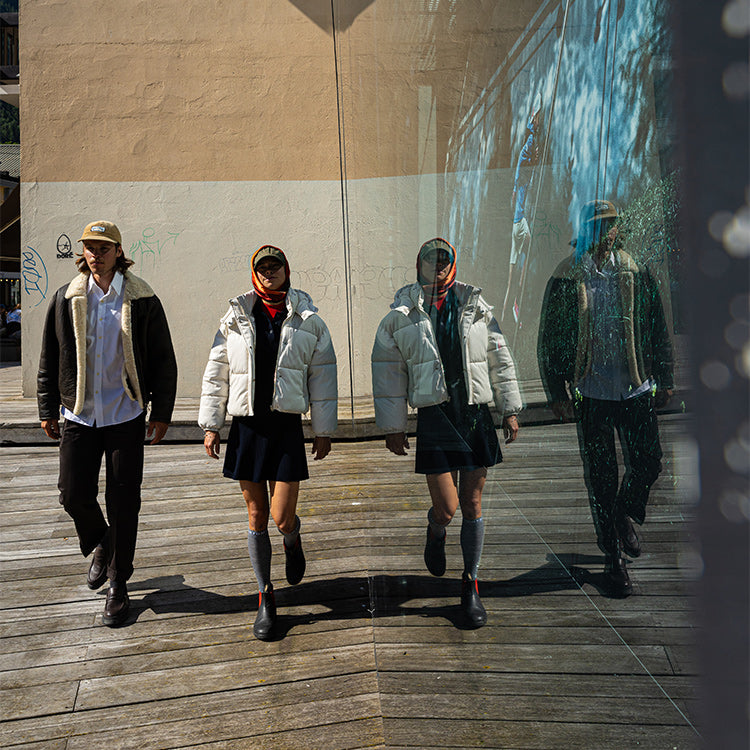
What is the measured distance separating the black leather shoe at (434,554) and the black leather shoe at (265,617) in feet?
7.57

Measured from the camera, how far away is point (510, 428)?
63cm

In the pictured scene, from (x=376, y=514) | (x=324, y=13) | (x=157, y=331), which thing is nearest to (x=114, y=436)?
(x=157, y=331)

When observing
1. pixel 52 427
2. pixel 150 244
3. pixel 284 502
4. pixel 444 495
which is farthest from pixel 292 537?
pixel 150 244

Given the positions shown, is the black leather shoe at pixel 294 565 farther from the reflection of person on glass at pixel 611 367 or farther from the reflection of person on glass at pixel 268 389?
the reflection of person on glass at pixel 611 367

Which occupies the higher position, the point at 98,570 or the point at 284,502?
the point at 284,502

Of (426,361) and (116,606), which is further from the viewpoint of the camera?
(116,606)

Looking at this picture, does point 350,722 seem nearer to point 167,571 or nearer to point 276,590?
point 276,590

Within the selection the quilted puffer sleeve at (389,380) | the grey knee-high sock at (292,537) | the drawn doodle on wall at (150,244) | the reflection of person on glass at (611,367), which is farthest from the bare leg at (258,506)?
the drawn doodle on wall at (150,244)

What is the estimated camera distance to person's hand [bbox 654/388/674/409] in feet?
0.96

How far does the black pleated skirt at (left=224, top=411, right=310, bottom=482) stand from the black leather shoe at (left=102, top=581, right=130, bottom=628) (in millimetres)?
799

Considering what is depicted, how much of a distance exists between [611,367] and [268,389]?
3009 mm

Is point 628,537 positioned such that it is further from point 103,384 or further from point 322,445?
point 103,384

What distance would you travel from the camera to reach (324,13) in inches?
338

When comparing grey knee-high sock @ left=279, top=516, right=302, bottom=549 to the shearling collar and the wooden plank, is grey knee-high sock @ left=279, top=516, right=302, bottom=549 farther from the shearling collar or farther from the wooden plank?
the shearling collar
